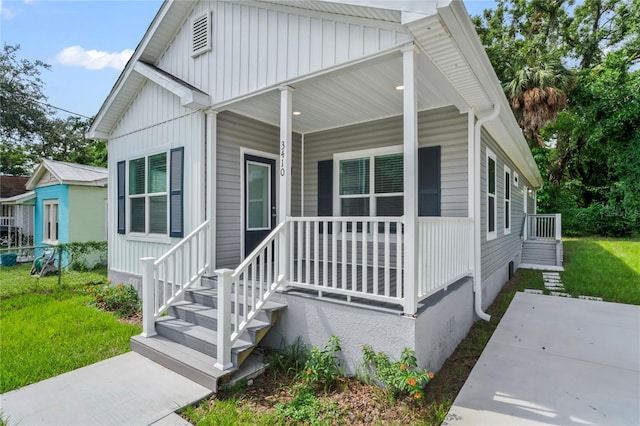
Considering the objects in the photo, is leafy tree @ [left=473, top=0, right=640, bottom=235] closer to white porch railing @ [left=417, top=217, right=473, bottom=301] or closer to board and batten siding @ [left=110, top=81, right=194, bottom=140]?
white porch railing @ [left=417, top=217, right=473, bottom=301]

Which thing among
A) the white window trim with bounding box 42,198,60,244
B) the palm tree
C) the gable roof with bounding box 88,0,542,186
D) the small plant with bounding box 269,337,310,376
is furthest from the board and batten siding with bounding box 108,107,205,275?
the palm tree

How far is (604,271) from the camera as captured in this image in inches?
340

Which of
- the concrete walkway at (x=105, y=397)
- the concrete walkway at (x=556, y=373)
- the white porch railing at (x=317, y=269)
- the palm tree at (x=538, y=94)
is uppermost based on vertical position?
the palm tree at (x=538, y=94)

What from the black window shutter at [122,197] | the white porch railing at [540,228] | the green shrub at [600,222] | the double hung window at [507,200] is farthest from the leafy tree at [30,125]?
the green shrub at [600,222]

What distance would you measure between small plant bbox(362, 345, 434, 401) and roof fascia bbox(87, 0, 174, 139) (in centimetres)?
575

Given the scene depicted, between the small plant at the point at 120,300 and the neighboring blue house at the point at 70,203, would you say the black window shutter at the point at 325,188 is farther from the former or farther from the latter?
the neighboring blue house at the point at 70,203

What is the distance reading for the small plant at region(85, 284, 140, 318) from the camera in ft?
17.7

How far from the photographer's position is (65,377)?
3.24m

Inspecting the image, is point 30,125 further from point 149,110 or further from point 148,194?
point 148,194

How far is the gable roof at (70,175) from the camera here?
9.97 metres

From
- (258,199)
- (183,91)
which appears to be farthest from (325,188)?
(183,91)

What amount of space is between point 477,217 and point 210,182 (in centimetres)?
390

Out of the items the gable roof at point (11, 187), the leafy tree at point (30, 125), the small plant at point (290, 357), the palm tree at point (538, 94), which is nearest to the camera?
the small plant at point (290, 357)

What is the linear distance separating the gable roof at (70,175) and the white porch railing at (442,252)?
1064 cm
